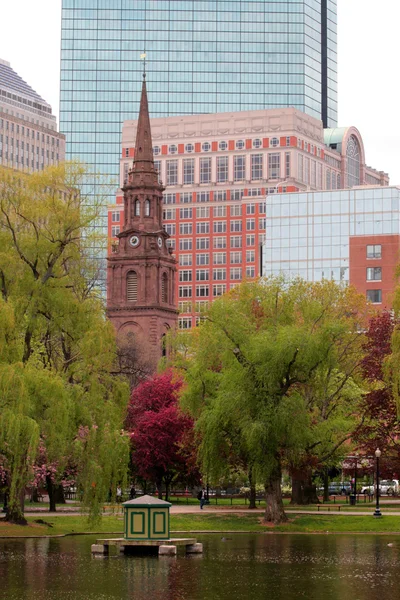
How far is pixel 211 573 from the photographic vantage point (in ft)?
128

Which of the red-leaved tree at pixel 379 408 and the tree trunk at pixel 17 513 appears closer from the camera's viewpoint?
the tree trunk at pixel 17 513

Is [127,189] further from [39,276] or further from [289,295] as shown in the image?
[39,276]

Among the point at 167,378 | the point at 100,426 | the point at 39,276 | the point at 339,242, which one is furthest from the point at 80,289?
the point at 339,242

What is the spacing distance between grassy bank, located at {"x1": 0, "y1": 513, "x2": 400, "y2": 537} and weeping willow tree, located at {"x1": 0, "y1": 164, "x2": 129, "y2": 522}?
1952 millimetres

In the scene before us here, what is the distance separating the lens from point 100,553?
4466 centimetres

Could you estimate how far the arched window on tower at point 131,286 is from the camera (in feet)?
537

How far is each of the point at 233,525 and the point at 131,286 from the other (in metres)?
104

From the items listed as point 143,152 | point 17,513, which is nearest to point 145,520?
point 17,513

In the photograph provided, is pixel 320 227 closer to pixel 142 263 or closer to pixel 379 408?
pixel 142 263

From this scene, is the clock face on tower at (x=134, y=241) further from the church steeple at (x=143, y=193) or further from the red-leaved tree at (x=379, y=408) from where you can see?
the red-leaved tree at (x=379, y=408)

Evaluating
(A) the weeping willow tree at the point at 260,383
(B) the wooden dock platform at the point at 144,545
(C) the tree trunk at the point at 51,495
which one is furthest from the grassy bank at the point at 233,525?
(B) the wooden dock platform at the point at 144,545

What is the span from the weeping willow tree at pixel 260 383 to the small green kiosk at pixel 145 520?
1250 centimetres

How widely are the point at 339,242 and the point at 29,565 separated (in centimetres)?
11994

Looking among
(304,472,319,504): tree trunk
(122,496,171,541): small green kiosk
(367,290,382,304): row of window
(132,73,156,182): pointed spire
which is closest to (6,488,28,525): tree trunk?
(122,496,171,541): small green kiosk
